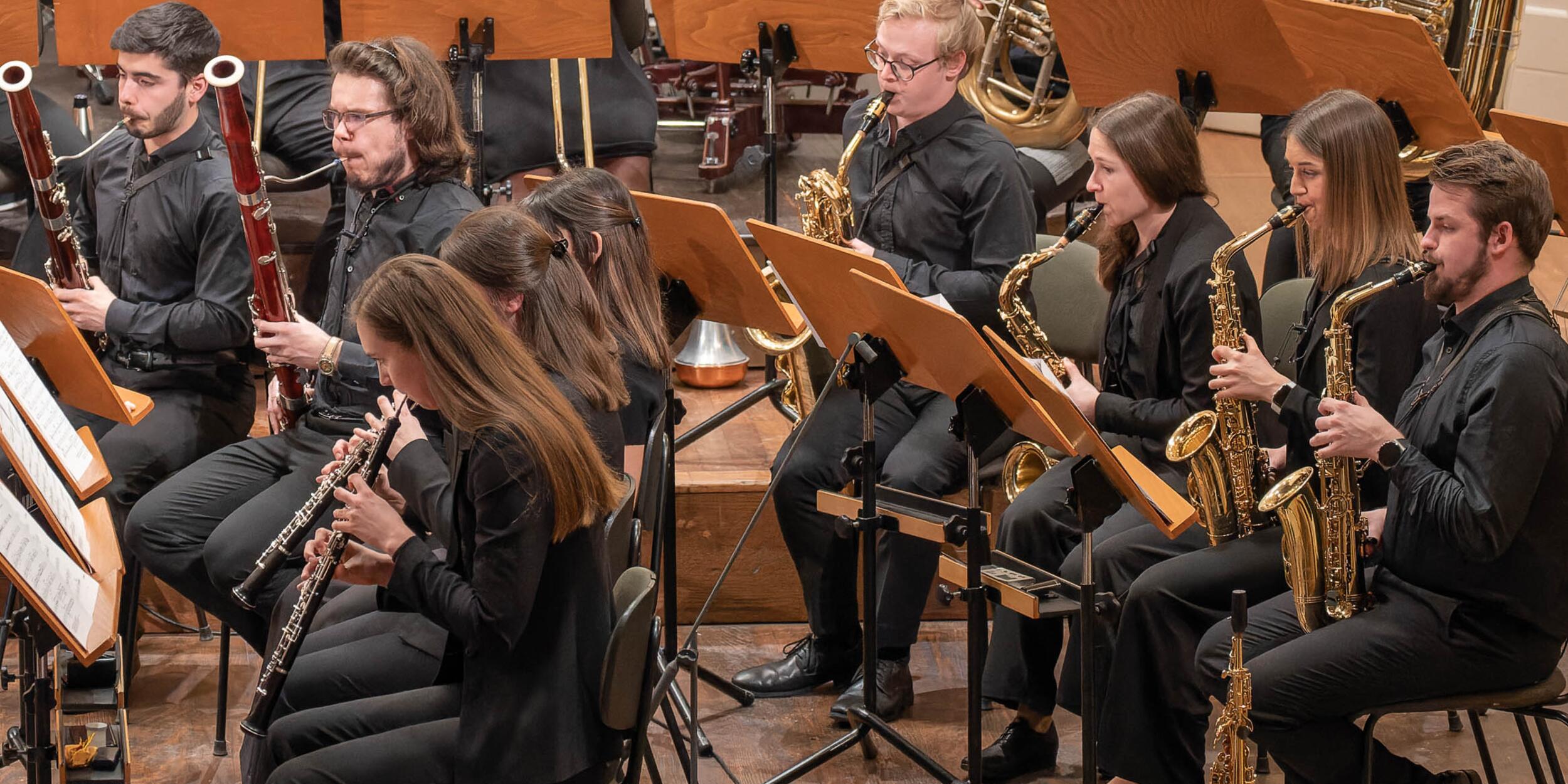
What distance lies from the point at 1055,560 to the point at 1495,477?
3.32 feet

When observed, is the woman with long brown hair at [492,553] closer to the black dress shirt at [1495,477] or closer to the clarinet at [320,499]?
the clarinet at [320,499]

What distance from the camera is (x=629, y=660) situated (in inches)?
90.0

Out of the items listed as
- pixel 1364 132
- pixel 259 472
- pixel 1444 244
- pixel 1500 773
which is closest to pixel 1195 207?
pixel 1364 132

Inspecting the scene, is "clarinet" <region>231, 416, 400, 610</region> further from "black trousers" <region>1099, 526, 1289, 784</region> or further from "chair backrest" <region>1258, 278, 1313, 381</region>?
"chair backrest" <region>1258, 278, 1313, 381</region>

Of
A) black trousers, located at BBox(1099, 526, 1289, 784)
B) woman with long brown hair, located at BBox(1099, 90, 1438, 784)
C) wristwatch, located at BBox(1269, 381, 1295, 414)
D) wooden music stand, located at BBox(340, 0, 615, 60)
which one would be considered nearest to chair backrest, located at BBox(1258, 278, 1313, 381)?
woman with long brown hair, located at BBox(1099, 90, 1438, 784)

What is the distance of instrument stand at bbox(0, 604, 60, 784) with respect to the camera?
95.4 inches

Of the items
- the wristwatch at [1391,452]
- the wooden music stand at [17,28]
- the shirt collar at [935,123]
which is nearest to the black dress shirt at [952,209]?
the shirt collar at [935,123]

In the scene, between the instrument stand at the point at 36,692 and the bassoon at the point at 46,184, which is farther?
the bassoon at the point at 46,184

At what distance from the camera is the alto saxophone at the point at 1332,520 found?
2.82 m

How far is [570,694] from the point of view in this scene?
7.63ft

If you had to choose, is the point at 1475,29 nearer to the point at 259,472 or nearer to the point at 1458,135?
the point at 1458,135

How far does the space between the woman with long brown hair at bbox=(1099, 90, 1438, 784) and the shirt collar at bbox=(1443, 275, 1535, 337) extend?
0.29m

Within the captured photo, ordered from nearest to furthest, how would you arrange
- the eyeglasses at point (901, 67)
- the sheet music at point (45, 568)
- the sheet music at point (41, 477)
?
the sheet music at point (45, 568), the sheet music at point (41, 477), the eyeglasses at point (901, 67)

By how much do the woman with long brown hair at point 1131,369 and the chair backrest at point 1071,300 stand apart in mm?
408
